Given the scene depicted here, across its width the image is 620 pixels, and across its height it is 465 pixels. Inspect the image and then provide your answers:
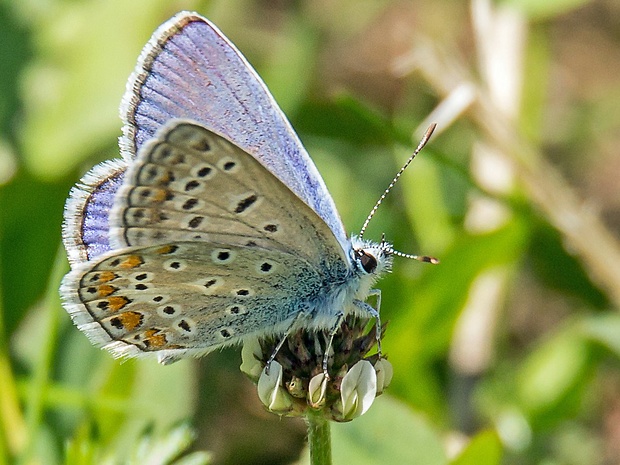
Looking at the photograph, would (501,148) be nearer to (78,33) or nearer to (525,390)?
(525,390)

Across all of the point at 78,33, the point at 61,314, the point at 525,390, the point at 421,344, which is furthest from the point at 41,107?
the point at 525,390

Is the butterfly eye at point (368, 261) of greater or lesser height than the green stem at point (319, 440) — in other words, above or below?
above

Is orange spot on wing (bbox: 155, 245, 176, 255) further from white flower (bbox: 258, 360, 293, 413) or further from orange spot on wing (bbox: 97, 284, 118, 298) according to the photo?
white flower (bbox: 258, 360, 293, 413)

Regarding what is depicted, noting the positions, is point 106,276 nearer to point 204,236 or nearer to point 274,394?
point 204,236

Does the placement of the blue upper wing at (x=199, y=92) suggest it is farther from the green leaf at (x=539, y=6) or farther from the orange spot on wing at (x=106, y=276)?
the green leaf at (x=539, y=6)

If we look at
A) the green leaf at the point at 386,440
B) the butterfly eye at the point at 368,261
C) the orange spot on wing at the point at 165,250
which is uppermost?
the orange spot on wing at the point at 165,250

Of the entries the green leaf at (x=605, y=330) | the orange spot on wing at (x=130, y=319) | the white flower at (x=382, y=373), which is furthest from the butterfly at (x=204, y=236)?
the green leaf at (x=605, y=330)

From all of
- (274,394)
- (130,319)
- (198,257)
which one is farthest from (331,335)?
(130,319)
